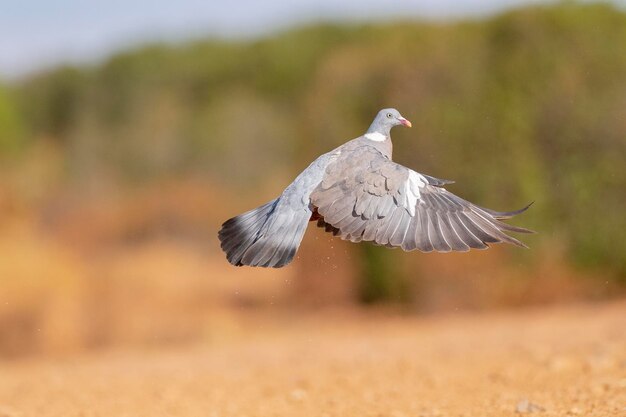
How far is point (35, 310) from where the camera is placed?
1392 cm

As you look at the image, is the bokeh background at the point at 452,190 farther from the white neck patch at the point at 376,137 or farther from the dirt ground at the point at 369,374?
the white neck patch at the point at 376,137

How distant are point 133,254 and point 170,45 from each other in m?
27.0

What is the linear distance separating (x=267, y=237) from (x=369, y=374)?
3.15 meters

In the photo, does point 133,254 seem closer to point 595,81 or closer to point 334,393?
point 595,81

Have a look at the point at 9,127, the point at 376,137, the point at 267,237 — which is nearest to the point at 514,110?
the point at 376,137

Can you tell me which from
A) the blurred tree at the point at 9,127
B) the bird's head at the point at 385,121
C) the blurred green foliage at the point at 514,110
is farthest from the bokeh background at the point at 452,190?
the blurred tree at the point at 9,127

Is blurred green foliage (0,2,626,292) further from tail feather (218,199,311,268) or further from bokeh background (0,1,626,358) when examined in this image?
tail feather (218,199,311,268)

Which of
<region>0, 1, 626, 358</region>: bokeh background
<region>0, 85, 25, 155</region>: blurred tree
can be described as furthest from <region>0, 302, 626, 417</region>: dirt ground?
<region>0, 85, 25, 155</region>: blurred tree

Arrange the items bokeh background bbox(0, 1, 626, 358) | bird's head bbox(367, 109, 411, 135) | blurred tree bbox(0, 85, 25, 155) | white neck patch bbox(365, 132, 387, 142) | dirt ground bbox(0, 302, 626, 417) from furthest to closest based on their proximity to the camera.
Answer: blurred tree bbox(0, 85, 25, 155), bokeh background bbox(0, 1, 626, 358), dirt ground bbox(0, 302, 626, 417), bird's head bbox(367, 109, 411, 135), white neck patch bbox(365, 132, 387, 142)

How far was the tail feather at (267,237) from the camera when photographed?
5.78 m

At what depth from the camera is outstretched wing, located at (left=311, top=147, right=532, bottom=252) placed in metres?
5.73

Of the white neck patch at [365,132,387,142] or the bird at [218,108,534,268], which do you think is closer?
the bird at [218,108,534,268]

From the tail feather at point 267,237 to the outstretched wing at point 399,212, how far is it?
16 cm

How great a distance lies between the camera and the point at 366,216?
19.0ft
